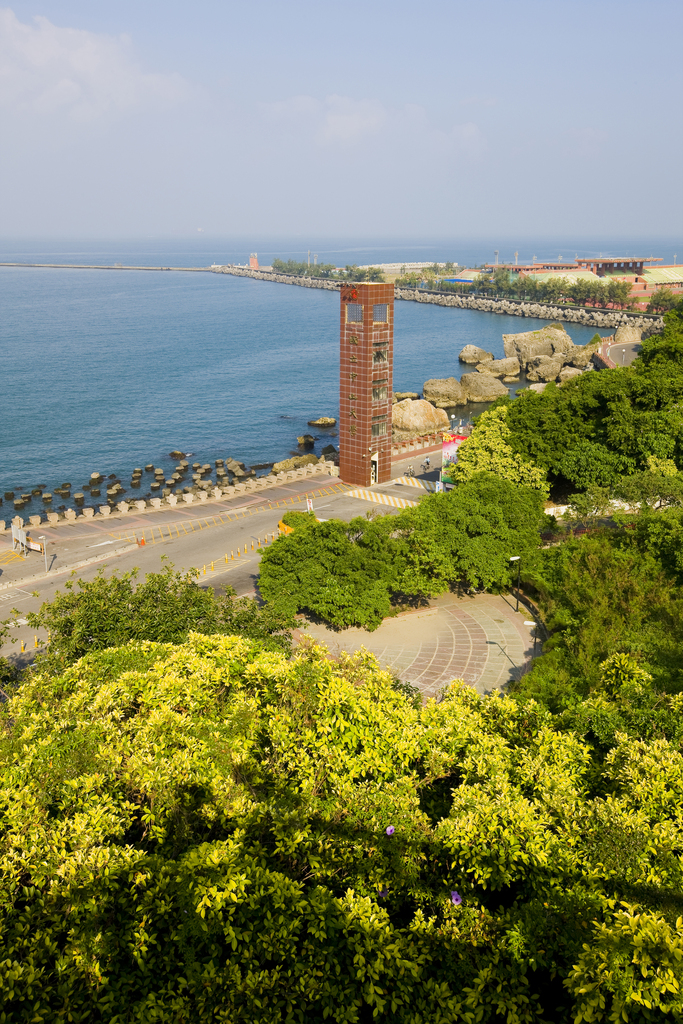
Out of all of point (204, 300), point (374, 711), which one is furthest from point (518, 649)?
point (204, 300)

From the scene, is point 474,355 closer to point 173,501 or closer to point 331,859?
point 173,501

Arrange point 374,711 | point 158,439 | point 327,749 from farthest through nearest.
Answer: point 158,439 < point 374,711 < point 327,749

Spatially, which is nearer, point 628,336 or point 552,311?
point 628,336

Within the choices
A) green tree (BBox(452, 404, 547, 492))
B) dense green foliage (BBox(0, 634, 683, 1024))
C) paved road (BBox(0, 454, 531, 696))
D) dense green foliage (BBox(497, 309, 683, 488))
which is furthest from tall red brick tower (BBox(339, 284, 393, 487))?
dense green foliage (BBox(0, 634, 683, 1024))

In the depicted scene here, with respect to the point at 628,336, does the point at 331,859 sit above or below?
below

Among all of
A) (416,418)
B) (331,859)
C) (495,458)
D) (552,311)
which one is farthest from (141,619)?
(552,311)

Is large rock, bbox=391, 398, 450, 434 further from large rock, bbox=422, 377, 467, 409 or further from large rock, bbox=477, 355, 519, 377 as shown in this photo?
large rock, bbox=477, 355, 519, 377

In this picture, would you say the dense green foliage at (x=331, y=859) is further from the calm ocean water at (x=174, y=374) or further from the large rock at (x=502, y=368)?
the large rock at (x=502, y=368)

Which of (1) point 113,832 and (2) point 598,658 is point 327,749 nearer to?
(1) point 113,832
